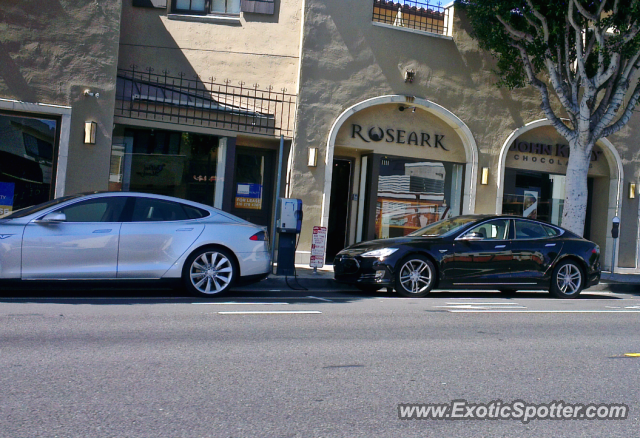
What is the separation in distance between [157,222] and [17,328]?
290cm

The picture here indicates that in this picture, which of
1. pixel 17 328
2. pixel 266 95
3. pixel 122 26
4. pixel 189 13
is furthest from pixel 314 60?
pixel 17 328

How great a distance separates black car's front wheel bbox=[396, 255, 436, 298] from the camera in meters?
10.7

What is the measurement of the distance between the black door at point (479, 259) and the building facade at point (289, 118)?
4234 millimetres

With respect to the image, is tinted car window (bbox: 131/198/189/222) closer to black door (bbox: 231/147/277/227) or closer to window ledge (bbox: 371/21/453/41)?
black door (bbox: 231/147/277/227)

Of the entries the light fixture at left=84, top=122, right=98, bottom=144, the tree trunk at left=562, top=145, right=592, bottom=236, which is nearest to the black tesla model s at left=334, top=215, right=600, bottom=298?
the tree trunk at left=562, top=145, right=592, bottom=236

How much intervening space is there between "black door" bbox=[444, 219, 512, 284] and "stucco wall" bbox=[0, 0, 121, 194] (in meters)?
6.91

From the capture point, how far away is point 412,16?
1619cm

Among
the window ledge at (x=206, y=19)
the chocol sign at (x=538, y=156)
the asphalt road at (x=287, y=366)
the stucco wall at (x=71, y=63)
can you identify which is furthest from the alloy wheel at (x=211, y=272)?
the chocol sign at (x=538, y=156)

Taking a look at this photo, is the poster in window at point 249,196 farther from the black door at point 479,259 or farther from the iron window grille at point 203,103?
the black door at point 479,259

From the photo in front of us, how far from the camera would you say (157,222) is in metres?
9.30

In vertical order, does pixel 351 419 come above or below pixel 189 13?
below

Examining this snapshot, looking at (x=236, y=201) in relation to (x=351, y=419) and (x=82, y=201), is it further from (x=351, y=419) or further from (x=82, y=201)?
(x=351, y=419)

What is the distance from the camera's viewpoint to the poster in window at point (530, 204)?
57.1 feet

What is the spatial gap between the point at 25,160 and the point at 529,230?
928 cm
